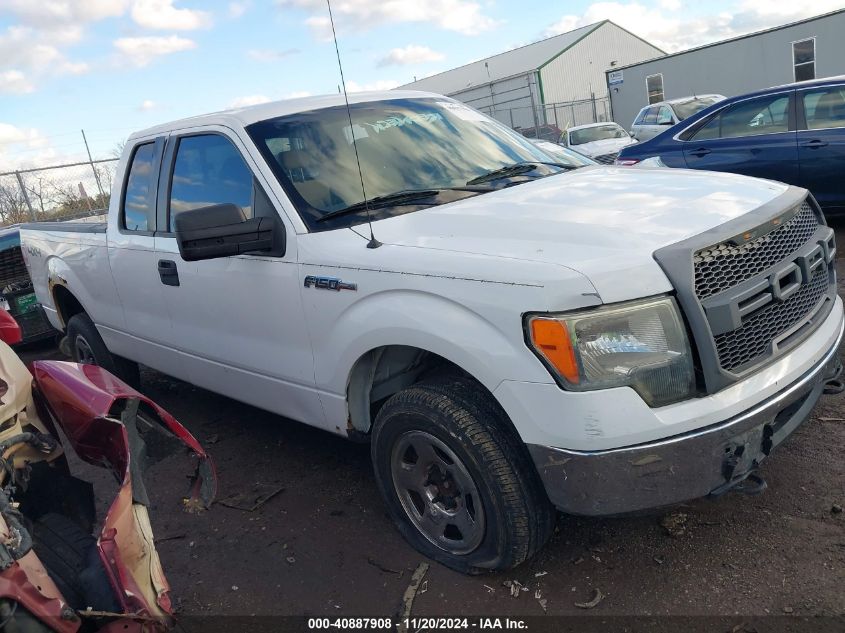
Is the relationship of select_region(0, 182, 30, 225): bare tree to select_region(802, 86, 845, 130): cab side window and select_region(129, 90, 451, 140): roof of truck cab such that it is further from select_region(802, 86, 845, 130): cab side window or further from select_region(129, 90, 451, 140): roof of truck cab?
select_region(802, 86, 845, 130): cab side window

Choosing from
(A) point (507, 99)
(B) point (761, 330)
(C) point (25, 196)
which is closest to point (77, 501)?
(B) point (761, 330)

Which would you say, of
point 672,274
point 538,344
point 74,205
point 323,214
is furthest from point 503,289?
point 74,205

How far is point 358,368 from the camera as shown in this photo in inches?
127

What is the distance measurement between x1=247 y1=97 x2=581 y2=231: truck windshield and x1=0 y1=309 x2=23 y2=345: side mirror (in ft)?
4.15

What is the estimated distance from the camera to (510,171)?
3785 millimetres

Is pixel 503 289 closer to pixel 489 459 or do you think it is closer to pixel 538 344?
pixel 538 344

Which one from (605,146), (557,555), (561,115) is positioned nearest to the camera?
(557,555)

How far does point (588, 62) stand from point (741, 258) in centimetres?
4314

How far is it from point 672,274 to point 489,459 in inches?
35.2

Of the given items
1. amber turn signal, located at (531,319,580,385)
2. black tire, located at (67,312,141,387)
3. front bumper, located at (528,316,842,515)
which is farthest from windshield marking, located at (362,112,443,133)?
black tire, located at (67,312,141,387)

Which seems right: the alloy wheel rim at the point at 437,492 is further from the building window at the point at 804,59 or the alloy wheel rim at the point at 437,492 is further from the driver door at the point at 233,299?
the building window at the point at 804,59

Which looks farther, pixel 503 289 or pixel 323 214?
pixel 323 214

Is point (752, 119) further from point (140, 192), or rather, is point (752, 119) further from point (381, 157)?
point (140, 192)

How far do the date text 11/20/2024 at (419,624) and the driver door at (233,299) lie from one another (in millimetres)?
937
